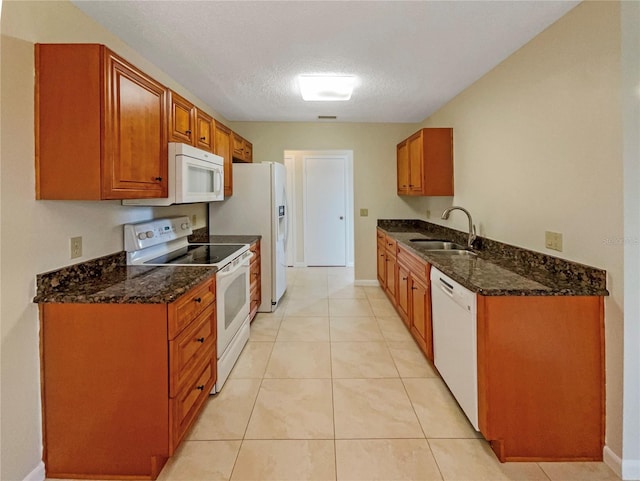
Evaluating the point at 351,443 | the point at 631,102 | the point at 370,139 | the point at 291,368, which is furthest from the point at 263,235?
the point at 631,102

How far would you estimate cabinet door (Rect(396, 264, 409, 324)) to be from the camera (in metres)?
3.30

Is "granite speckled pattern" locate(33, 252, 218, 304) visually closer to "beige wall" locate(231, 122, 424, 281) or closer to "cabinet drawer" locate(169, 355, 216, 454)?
"cabinet drawer" locate(169, 355, 216, 454)

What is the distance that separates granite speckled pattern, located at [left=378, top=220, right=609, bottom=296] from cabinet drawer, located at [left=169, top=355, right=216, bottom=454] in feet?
5.10

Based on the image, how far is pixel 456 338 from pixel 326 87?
7.94ft

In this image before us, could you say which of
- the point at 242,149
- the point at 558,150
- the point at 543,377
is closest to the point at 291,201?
the point at 242,149

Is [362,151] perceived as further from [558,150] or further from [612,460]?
[612,460]

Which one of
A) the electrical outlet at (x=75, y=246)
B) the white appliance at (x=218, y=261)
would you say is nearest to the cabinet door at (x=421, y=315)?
the white appliance at (x=218, y=261)

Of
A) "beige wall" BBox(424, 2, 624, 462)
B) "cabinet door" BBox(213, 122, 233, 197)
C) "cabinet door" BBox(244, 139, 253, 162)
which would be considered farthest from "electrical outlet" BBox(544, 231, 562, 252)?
"cabinet door" BBox(244, 139, 253, 162)

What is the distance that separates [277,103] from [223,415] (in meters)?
3.06

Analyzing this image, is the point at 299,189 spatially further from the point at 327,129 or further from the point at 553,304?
the point at 553,304

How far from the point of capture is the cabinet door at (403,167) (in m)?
4.43

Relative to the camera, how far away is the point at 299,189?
6.73 meters

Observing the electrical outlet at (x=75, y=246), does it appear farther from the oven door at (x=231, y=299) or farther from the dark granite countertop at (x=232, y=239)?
the dark granite countertop at (x=232, y=239)

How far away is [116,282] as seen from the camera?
189 cm
